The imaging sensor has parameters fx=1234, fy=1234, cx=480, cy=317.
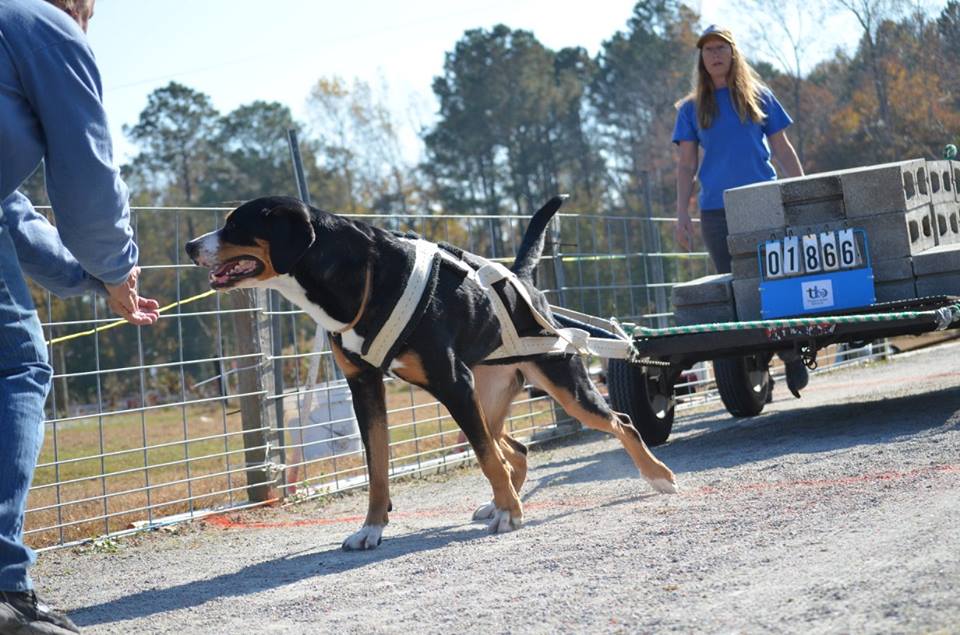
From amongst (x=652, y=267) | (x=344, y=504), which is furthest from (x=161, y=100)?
(x=344, y=504)

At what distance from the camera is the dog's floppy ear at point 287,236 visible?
4.93 meters

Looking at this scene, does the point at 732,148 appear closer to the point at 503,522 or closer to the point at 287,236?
the point at 503,522

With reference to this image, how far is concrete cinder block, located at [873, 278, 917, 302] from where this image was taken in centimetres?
→ 696

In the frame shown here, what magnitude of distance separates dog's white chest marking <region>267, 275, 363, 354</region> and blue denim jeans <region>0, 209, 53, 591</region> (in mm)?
1608

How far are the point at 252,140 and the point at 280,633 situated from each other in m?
59.1

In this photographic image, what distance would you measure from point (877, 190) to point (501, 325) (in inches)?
103

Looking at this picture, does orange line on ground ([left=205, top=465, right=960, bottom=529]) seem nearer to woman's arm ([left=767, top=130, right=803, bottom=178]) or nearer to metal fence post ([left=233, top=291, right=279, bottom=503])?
metal fence post ([left=233, top=291, right=279, bottom=503])

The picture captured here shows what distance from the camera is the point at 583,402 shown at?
5.83 meters

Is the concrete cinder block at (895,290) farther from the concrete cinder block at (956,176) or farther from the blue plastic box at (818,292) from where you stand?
the concrete cinder block at (956,176)

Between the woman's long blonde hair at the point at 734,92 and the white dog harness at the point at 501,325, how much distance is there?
2195 mm

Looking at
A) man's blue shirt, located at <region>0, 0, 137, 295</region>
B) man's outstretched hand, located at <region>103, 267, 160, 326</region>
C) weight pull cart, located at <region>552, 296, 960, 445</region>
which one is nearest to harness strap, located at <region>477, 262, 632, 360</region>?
weight pull cart, located at <region>552, 296, 960, 445</region>

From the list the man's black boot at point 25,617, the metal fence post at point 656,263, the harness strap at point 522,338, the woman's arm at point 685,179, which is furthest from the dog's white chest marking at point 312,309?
the metal fence post at point 656,263

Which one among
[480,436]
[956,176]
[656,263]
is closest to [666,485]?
[480,436]

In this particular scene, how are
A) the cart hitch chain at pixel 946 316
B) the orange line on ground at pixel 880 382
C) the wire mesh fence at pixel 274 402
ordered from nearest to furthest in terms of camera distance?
the cart hitch chain at pixel 946 316, the wire mesh fence at pixel 274 402, the orange line on ground at pixel 880 382
